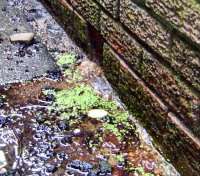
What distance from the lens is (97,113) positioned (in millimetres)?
3227

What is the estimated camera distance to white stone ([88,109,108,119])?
3203 millimetres

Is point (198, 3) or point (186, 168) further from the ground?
point (198, 3)

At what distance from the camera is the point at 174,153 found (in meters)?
2.71

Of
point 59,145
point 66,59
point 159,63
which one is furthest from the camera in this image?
point 66,59

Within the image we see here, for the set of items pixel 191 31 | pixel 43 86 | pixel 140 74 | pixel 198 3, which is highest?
pixel 198 3

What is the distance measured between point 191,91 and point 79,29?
1.80m

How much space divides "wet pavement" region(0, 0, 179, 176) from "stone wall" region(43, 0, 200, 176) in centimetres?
13

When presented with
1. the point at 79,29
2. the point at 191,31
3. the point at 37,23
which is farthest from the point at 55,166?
the point at 37,23

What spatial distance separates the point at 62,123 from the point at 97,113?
27cm

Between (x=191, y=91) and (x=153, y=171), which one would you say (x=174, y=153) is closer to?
(x=153, y=171)

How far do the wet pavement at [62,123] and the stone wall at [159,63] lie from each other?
0.42 feet

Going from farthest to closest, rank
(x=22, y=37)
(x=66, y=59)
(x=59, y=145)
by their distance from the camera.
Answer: (x=22, y=37)
(x=66, y=59)
(x=59, y=145)

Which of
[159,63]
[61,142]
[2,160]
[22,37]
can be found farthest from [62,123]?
[22,37]

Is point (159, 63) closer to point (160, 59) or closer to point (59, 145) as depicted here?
point (160, 59)
